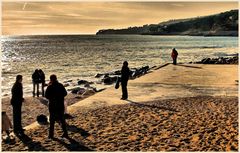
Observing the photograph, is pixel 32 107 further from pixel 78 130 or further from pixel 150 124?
pixel 150 124

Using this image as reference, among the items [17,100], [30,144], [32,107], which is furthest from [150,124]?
[32,107]

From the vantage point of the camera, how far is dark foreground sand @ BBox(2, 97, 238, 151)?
920 centimetres

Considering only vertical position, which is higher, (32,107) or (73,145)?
(73,145)

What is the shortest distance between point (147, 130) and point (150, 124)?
74 centimetres

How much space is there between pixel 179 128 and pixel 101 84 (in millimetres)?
17535

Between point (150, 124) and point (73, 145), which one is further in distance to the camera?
point (150, 124)

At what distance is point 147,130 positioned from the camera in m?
10.6

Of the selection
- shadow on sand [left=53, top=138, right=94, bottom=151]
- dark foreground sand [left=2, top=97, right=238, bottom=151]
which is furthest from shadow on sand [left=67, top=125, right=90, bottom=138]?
shadow on sand [left=53, top=138, right=94, bottom=151]

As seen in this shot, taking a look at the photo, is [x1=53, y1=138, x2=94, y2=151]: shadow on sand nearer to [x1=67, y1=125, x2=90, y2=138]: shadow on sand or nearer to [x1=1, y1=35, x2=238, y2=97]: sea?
[x1=67, y1=125, x2=90, y2=138]: shadow on sand

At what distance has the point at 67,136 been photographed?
10.0 m

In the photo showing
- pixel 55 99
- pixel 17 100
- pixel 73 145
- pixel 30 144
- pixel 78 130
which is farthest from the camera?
pixel 78 130

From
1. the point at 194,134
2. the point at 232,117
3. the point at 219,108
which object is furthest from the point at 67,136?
the point at 219,108

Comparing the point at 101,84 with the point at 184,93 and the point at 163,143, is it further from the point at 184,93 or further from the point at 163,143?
the point at 163,143

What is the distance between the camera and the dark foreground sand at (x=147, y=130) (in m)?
9.20
